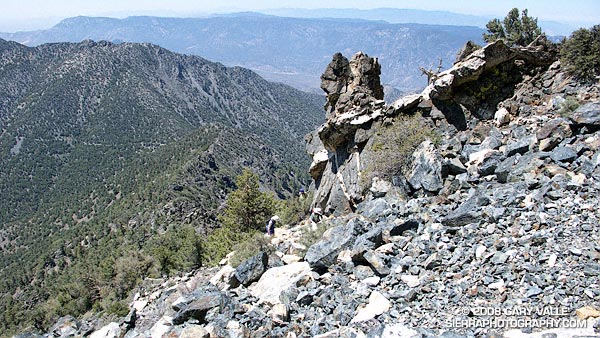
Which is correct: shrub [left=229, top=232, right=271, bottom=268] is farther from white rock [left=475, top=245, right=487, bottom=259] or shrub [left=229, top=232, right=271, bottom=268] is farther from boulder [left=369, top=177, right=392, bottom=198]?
white rock [left=475, top=245, right=487, bottom=259]

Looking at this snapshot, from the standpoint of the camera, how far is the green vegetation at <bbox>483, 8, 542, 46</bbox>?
80.8ft

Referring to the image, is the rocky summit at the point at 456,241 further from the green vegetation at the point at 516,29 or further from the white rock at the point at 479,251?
the green vegetation at the point at 516,29

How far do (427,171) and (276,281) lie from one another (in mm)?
7457

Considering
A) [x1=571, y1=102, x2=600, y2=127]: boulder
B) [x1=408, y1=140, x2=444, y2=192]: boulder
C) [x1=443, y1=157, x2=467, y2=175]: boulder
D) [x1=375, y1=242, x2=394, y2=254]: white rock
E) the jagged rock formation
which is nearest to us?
[x1=375, y1=242, x2=394, y2=254]: white rock

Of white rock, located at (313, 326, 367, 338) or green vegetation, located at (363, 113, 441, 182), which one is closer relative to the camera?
white rock, located at (313, 326, 367, 338)

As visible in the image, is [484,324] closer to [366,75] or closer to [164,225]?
[366,75]

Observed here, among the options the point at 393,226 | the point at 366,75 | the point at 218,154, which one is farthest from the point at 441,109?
the point at 218,154

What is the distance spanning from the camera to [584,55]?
15.8 meters

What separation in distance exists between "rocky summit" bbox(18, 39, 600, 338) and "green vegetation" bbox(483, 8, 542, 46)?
686cm

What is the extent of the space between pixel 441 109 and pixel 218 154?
15461cm

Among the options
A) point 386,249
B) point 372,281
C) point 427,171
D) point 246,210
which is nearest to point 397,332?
point 372,281

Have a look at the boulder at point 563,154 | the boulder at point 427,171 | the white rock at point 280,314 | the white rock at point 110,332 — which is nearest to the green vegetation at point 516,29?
the boulder at point 427,171

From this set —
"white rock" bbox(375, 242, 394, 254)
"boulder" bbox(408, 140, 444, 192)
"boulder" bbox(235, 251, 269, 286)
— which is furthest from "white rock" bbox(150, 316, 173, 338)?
"boulder" bbox(408, 140, 444, 192)

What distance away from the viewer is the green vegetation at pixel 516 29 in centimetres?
2462
